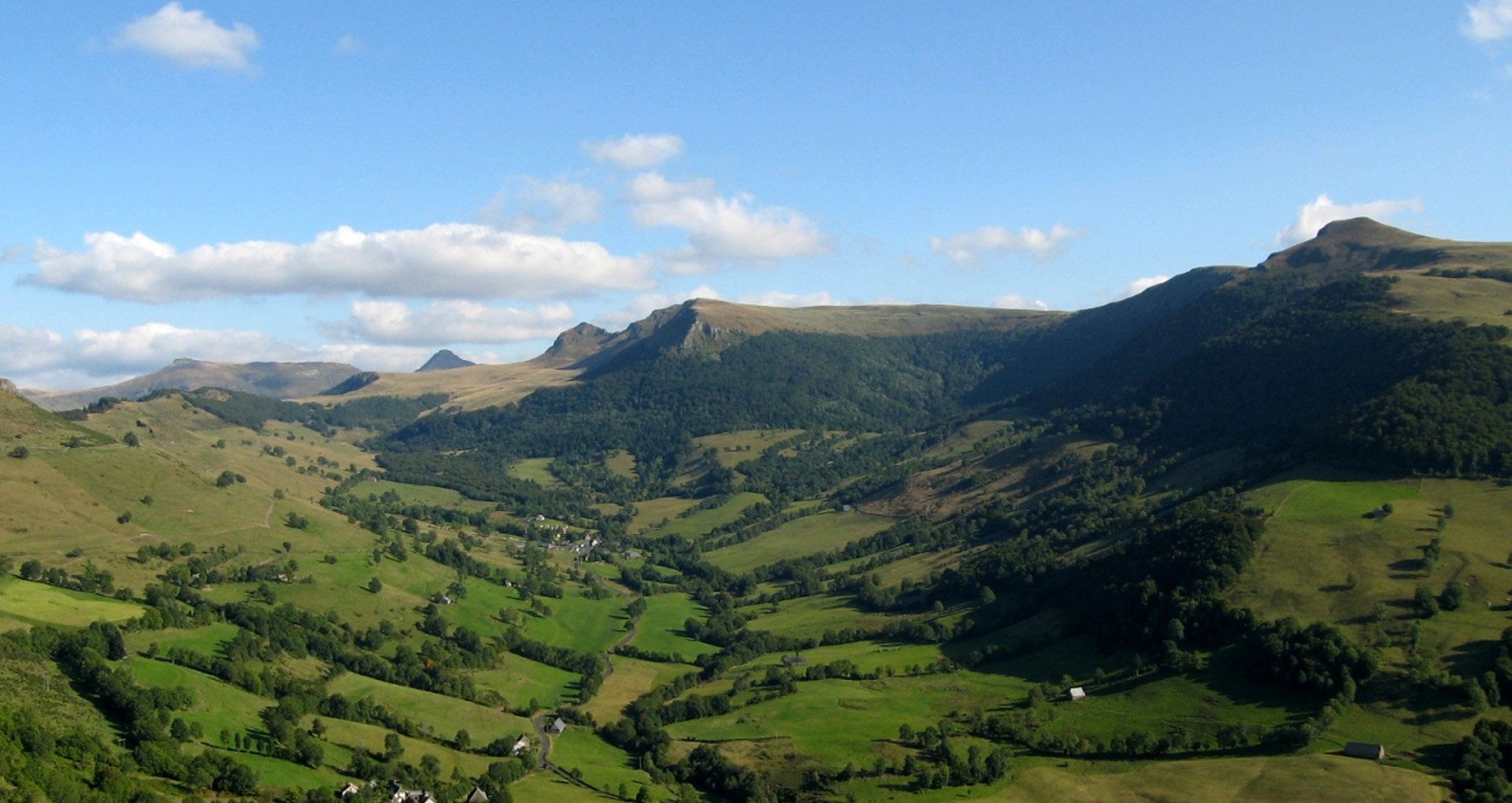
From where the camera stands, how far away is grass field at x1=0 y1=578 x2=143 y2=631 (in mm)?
112875

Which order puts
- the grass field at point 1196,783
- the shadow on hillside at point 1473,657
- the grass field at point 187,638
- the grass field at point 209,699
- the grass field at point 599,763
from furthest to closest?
the grass field at point 187,638 → the grass field at point 599,763 → the grass field at point 209,699 → the shadow on hillside at point 1473,657 → the grass field at point 1196,783

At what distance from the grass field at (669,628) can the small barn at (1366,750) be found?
92.2 m

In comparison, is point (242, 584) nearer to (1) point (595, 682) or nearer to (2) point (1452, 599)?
(1) point (595, 682)

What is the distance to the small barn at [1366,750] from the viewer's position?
305ft

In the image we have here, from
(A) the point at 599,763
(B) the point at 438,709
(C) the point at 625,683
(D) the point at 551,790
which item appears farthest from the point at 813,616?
(D) the point at 551,790

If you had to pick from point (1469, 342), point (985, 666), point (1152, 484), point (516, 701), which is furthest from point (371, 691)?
point (1469, 342)

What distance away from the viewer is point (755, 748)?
115m

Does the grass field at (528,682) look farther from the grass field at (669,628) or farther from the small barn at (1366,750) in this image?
the small barn at (1366,750)

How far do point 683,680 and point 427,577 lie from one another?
183 ft

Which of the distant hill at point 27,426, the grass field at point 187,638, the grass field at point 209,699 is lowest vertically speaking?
the grass field at point 209,699

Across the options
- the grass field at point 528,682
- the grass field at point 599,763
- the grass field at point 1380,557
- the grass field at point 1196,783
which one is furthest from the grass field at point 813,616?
the grass field at point 1196,783

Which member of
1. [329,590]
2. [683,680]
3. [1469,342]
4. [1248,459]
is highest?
[1469,342]

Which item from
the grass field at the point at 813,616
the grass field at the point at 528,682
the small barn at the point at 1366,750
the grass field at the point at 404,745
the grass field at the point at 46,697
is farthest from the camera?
the grass field at the point at 813,616

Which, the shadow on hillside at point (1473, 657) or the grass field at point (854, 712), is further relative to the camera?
the grass field at point (854, 712)
